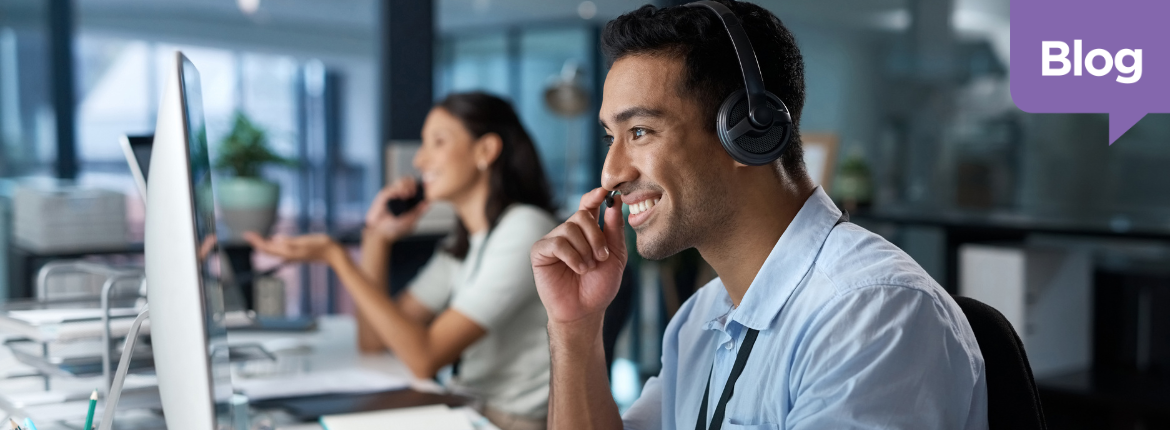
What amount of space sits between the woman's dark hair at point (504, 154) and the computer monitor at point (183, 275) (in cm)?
146

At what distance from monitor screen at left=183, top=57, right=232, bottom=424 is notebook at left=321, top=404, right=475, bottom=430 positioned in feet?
2.06

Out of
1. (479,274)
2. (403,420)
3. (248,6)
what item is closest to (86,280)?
(403,420)

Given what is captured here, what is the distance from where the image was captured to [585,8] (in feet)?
23.6

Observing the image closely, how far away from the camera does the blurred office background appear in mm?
3002

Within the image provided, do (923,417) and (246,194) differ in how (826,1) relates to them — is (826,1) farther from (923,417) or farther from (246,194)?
(923,417)

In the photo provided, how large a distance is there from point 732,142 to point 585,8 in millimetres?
→ 6383

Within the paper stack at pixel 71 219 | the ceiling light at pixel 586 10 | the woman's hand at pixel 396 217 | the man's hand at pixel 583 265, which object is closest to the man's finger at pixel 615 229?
the man's hand at pixel 583 265

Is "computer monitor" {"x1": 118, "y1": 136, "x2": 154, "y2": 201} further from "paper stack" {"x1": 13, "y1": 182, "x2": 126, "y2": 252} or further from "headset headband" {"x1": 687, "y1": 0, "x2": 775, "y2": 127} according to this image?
"paper stack" {"x1": 13, "y1": 182, "x2": 126, "y2": 252}

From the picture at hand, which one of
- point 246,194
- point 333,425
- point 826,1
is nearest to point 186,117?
point 333,425

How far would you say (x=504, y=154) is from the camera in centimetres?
231

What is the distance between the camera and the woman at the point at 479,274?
2035 millimetres

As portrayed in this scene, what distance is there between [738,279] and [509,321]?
1.08 meters

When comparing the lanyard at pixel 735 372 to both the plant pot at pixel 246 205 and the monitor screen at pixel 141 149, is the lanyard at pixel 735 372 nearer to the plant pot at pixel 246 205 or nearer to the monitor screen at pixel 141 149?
the monitor screen at pixel 141 149

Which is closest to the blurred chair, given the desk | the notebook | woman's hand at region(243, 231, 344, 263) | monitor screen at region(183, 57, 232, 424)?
the desk
